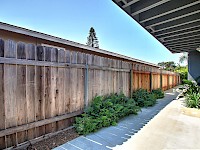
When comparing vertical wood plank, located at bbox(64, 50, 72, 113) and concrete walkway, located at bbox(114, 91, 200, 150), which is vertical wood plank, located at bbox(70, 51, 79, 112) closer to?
vertical wood plank, located at bbox(64, 50, 72, 113)

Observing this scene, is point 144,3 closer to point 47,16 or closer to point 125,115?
point 125,115

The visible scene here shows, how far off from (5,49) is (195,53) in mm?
11217

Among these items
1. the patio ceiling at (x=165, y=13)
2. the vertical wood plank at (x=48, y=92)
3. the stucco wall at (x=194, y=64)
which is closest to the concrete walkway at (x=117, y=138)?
the vertical wood plank at (x=48, y=92)

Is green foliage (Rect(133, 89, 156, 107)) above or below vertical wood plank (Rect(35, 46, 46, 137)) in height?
below

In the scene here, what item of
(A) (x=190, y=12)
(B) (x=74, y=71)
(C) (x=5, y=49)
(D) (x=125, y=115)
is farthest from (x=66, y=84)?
(A) (x=190, y=12)

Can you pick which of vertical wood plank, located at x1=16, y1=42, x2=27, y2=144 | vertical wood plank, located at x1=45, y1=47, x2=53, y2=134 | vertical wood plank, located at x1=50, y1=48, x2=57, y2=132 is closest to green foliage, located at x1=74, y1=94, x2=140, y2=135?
vertical wood plank, located at x1=50, y1=48, x2=57, y2=132

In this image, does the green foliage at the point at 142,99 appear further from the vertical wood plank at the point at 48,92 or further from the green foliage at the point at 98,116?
the vertical wood plank at the point at 48,92

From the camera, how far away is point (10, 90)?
2410 mm

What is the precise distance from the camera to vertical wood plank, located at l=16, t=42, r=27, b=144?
2516 millimetres

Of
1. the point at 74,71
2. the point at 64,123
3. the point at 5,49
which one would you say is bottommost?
Result: the point at 64,123

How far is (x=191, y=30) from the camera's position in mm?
5387

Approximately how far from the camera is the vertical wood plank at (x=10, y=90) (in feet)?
7.77

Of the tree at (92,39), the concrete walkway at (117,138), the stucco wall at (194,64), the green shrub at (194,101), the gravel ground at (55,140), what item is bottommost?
the concrete walkway at (117,138)

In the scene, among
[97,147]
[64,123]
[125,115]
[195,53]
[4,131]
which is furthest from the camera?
[195,53]
